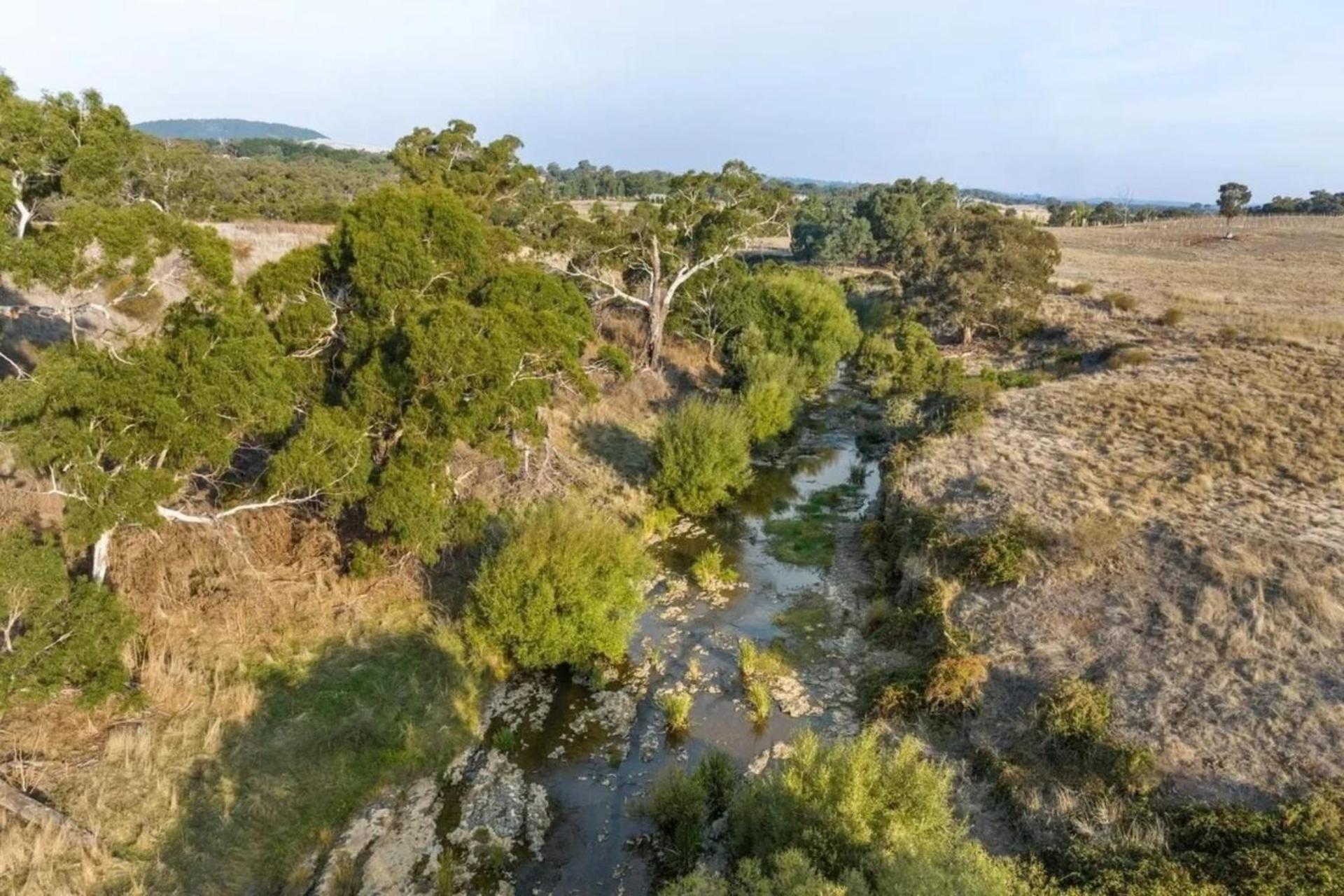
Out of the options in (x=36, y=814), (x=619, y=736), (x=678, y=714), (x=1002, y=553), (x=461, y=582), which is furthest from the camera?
(x=1002, y=553)

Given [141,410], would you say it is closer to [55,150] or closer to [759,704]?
[55,150]

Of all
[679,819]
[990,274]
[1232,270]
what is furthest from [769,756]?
[1232,270]

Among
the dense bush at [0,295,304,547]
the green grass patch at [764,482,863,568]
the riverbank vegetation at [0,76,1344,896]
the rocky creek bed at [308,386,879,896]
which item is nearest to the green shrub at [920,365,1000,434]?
the riverbank vegetation at [0,76,1344,896]

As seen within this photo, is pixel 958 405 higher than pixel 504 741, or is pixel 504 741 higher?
pixel 958 405

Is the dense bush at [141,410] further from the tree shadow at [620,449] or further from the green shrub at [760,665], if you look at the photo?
the tree shadow at [620,449]

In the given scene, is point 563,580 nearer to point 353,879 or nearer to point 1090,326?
point 353,879

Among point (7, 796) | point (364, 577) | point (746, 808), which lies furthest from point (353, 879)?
point (364, 577)
